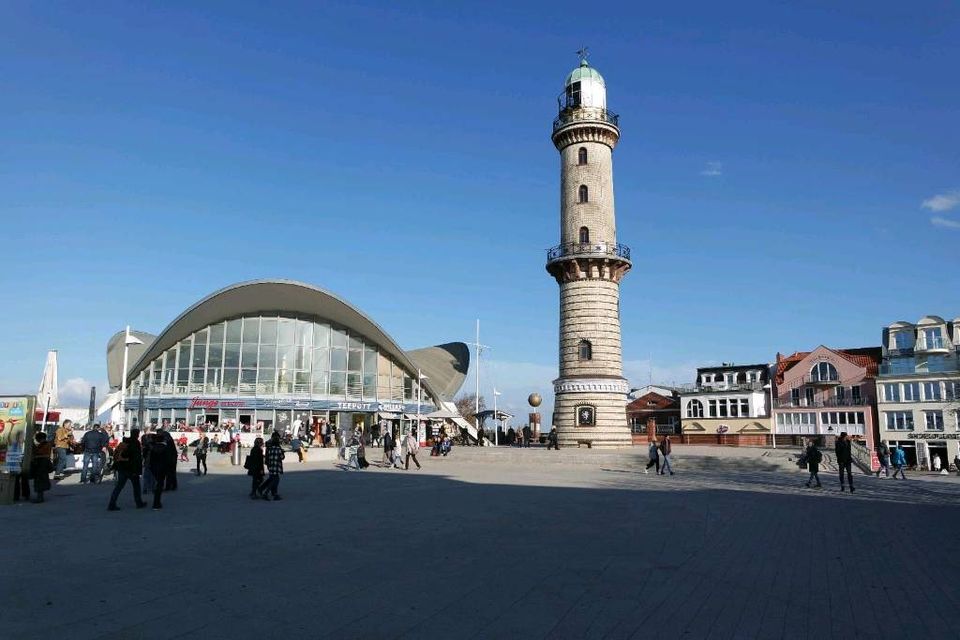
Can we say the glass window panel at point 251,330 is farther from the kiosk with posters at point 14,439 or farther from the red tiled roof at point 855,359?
the red tiled roof at point 855,359

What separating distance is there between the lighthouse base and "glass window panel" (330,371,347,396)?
15.9 m

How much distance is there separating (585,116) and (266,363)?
2445 centimetres

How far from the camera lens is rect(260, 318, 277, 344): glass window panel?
4616cm

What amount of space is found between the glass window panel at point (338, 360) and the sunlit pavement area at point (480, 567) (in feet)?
101

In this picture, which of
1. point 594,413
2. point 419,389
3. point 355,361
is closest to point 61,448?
point 594,413

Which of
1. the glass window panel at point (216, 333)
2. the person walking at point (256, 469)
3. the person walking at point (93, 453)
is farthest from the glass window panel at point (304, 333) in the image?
the person walking at point (256, 469)

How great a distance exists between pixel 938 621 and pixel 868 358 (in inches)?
2110

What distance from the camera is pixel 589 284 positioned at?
3881cm

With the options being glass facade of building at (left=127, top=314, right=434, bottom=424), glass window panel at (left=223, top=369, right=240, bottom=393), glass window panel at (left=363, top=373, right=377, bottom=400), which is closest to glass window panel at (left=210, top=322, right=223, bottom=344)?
glass facade of building at (left=127, top=314, right=434, bottom=424)

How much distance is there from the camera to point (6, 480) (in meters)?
14.6

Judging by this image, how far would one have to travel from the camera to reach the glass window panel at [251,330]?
151ft

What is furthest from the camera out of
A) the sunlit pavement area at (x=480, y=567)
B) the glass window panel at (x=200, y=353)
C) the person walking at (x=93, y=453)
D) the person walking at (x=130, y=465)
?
the glass window panel at (x=200, y=353)

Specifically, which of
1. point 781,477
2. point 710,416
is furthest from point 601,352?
point 710,416

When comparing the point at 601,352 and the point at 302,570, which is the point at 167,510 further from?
the point at 601,352
